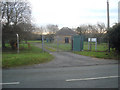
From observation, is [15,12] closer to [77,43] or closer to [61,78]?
[77,43]

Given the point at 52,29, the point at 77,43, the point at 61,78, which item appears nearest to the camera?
the point at 61,78

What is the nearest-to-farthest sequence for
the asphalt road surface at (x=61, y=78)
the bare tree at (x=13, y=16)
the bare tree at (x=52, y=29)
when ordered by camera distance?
the asphalt road surface at (x=61, y=78)
the bare tree at (x=13, y=16)
the bare tree at (x=52, y=29)

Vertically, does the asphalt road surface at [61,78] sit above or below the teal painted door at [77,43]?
below

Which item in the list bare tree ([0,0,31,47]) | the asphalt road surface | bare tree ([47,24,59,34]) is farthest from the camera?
bare tree ([47,24,59,34])

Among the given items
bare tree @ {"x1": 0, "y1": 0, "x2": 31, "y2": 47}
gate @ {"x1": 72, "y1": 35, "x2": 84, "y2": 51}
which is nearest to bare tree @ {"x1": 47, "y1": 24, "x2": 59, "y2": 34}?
bare tree @ {"x1": 0, "y1": 0, "x2": 31, "y2": 47}

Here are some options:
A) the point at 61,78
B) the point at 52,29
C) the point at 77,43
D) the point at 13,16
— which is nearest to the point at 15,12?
the point at 13,16

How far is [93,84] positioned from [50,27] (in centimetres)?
4566

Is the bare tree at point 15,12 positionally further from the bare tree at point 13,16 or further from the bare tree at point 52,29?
the bare tree at point 52,29

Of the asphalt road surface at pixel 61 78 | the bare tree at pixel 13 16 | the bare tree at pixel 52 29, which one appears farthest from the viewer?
the bare tree at pixel 52 29

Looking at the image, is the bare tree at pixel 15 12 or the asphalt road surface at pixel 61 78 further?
the bare tree at pixel 15 12

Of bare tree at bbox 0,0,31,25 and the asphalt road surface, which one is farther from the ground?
bare tree at bbox 0,0,31,25

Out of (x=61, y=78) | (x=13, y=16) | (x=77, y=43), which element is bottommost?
(x=61, y=78)

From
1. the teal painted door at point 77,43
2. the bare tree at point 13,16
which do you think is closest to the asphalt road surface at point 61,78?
the teal painted door at point 77,43

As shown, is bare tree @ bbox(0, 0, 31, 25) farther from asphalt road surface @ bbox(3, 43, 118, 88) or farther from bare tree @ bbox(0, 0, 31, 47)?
asphalt road surface @ bbox(3, 43, 118, 88)
